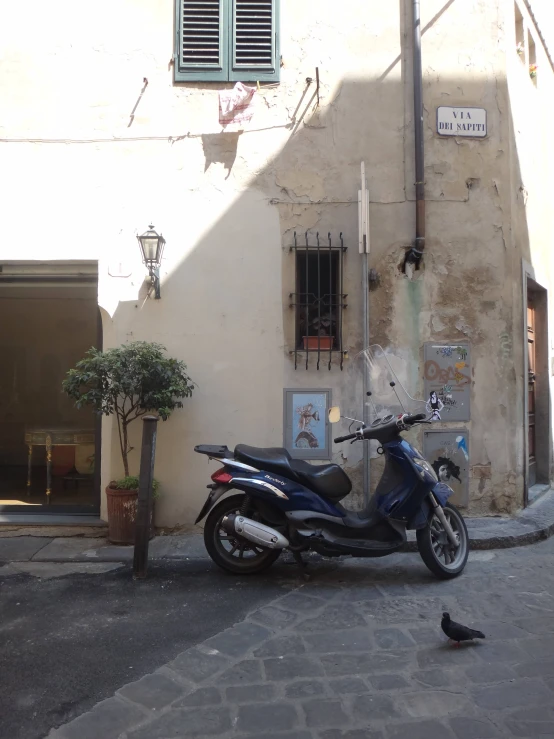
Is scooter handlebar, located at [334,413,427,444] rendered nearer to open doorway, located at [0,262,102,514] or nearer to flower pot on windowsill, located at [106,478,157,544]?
flower pot on windowsill, located at [106,478,157,544]

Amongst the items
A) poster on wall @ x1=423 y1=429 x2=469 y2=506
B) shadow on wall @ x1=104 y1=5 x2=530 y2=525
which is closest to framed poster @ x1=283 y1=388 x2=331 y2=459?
shadow on wall @ x1=104 y1=5 x2=530 y2=525

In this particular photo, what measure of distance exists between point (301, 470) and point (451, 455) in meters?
2.22

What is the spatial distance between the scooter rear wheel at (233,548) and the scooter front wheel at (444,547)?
1.16m

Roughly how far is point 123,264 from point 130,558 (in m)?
2.93

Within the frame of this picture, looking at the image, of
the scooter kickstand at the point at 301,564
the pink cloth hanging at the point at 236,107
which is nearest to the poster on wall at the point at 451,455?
the scooter kickstand at the point at 301,564

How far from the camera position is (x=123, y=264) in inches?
260

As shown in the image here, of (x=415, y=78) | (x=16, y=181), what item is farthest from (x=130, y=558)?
(x=415, y=78)

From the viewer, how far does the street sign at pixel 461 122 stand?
22.3 ft

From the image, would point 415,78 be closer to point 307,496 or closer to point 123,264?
point 123,264

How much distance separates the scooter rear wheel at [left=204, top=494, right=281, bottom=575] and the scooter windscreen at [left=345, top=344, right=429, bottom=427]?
1745mm

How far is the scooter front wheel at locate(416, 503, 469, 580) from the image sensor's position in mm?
4934

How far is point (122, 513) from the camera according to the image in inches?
237

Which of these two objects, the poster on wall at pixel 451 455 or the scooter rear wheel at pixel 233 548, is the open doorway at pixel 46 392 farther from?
the poster on wall at pixel 451 455

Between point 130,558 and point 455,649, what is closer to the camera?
point 455,649
